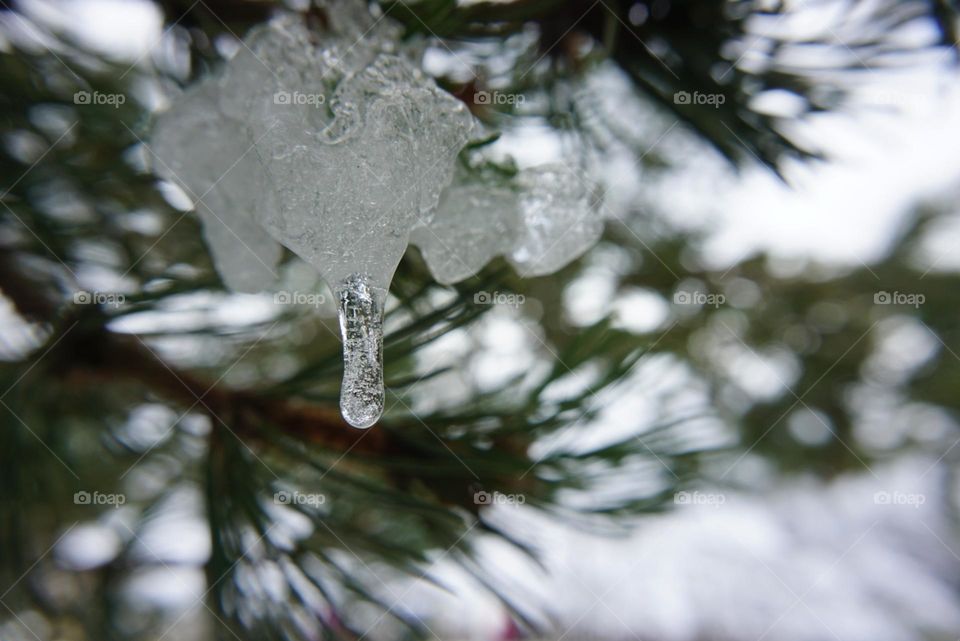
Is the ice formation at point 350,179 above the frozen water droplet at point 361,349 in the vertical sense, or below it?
above

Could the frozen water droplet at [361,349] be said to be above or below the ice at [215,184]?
below

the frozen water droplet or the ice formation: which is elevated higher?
the ice formation

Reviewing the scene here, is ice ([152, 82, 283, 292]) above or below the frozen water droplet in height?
above
